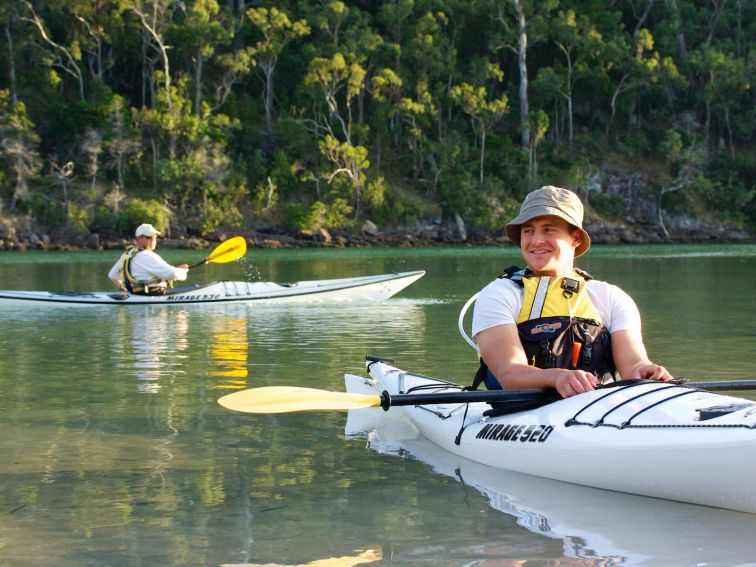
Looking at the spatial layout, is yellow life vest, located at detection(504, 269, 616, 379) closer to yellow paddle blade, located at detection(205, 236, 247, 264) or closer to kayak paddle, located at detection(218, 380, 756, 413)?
kayak paddle, located at detection(218, 380, 756, 413)

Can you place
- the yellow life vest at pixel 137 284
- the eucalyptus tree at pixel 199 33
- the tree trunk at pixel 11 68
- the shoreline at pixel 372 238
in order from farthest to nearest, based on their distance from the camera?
the tree trunk at pixel 11 68 < the eucalyptus tree at pixel 199 33 < the shoreline at pixel 372 238 < the yellow life vest at pixel 137 284

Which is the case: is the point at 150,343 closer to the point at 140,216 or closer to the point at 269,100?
the point at 140,216

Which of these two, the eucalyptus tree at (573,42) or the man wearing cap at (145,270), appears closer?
the man wearing cap at (145,270)

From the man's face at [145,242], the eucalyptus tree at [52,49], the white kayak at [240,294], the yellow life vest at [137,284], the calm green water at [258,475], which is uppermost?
the eucalyptus tree at [52,49]

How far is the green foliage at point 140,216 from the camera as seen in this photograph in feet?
135

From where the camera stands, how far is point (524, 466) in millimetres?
5062

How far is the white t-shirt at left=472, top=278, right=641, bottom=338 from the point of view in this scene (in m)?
4.84

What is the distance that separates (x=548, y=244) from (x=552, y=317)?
31cm

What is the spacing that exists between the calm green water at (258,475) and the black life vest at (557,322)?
0.57m

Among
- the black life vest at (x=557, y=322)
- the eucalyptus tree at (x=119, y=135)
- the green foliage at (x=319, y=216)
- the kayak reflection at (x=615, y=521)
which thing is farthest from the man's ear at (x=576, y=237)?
the eucalyptus tree at (x=119, y=135)

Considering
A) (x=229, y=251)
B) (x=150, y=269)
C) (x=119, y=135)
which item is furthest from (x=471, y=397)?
(x=119, y=135)

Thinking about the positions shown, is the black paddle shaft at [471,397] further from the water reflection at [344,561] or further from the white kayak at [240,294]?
the white kayak at [240,294]

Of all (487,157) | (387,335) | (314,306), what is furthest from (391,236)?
(387,335)

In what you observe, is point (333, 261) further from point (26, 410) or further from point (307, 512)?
point (307, 512)
